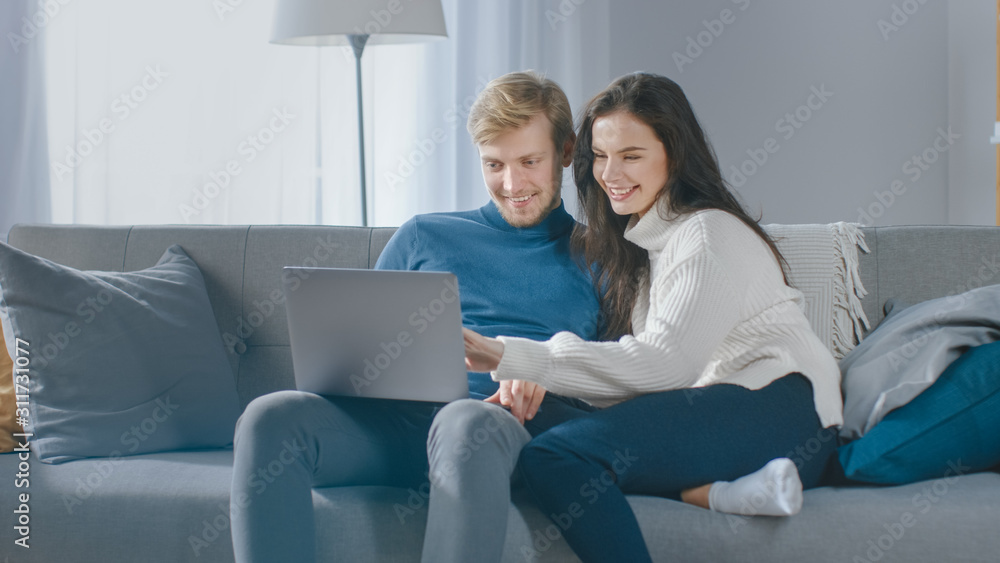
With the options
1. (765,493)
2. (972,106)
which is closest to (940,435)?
(765,493)

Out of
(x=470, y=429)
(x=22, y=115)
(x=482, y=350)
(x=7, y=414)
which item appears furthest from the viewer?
(x=22, y=115)

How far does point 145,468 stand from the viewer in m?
1.49

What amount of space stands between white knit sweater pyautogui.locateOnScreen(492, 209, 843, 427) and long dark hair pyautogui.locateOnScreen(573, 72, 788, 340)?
0.08 meters

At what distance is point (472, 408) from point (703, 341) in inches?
14.0

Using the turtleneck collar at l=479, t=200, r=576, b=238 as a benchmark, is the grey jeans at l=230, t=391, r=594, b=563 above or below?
below

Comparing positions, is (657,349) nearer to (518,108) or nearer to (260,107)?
(518,108)

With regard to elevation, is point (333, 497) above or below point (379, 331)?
below

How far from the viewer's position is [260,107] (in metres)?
2.84

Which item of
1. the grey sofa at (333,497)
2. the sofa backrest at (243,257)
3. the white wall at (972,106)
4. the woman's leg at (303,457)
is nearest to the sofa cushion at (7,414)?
the grey sofa at (333,497)

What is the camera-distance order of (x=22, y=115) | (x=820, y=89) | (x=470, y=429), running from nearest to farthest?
(x=470, y=429), (x=22, y=115), (x=820, y=89)

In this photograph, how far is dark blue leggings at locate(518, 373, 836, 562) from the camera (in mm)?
1178

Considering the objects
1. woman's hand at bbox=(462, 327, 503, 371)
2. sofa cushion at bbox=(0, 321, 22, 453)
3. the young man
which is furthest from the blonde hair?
sofa cushion at bbox=(0, 321, 22, 453)

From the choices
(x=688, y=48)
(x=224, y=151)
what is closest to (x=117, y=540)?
(x=224, y=151)

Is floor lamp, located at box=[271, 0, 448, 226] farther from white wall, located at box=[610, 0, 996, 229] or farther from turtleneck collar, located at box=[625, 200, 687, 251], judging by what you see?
turtleneck collar, located at box=[625, 200, 687, 251]
